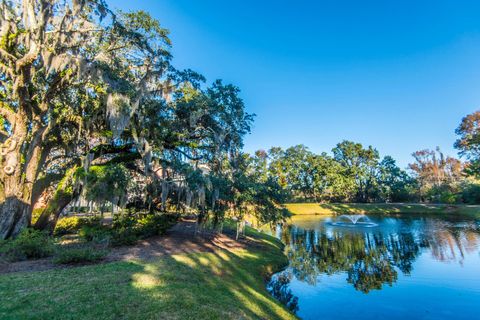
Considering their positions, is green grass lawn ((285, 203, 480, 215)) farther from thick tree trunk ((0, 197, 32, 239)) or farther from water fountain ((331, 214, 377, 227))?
thick tree trunk ((0, 197, 32, 239))

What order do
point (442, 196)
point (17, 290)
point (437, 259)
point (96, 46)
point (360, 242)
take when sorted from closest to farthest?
point (17, 290) < point (96, 46) < point (437, 259) < point (360, 242) < point (442, 196)

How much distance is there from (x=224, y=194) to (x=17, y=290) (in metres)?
10.0

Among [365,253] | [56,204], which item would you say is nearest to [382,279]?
[365,253]

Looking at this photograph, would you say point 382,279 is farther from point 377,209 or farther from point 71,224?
point 377,209

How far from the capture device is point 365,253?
699 inches

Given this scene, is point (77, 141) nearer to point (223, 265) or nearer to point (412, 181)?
point (223, 265)

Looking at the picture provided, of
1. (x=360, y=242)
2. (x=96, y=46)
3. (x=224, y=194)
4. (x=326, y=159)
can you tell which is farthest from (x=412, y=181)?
(x=96, y=46)

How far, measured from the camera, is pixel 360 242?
847 inches

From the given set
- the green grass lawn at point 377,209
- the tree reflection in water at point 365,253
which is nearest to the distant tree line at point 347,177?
the green grass lawn at point 377,209

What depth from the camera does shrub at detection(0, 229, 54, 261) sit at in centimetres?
914

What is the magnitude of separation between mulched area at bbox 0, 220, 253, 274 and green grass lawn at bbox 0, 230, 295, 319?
95 cm

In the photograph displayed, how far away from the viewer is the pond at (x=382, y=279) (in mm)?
9641

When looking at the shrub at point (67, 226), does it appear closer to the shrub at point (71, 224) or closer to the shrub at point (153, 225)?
the shrub at point (71, 224)

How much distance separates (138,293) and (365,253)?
1632 cm
